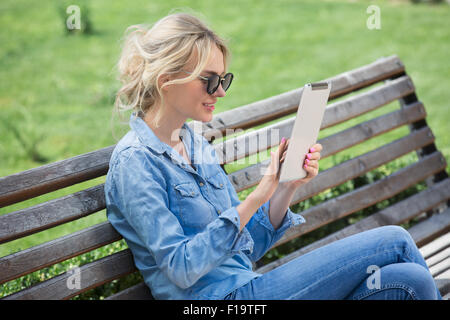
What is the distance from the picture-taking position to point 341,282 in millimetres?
2025

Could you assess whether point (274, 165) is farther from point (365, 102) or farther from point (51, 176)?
point (365, 102)

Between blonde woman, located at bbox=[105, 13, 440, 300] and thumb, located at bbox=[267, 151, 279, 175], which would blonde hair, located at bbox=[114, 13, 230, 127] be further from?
Result: thumb, located at bbox=[267, 151, 279, 175]

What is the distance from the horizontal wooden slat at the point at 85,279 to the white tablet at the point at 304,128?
81 centimetres

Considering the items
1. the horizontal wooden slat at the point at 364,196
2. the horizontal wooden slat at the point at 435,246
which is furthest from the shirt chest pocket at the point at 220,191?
the horizontal wooden slat at the point at 435,246

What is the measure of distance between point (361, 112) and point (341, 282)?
171 centimetres

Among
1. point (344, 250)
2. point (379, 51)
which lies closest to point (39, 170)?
point (344, 250)

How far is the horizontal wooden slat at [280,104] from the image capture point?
2.88 metres

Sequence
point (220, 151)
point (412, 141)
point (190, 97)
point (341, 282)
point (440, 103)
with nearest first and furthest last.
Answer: point (341, 282) < point (190, 97) < point (220, 151) < point (412, 141) < point (440, 103)

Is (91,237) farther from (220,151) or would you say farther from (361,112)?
(361,112)

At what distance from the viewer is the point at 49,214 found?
225cm

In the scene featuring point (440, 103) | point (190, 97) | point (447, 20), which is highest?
point (190, 97)

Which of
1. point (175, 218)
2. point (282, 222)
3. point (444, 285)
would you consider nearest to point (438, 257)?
point (444, 285)

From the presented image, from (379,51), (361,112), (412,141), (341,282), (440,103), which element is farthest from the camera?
(379,51)

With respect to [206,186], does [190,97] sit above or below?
above
